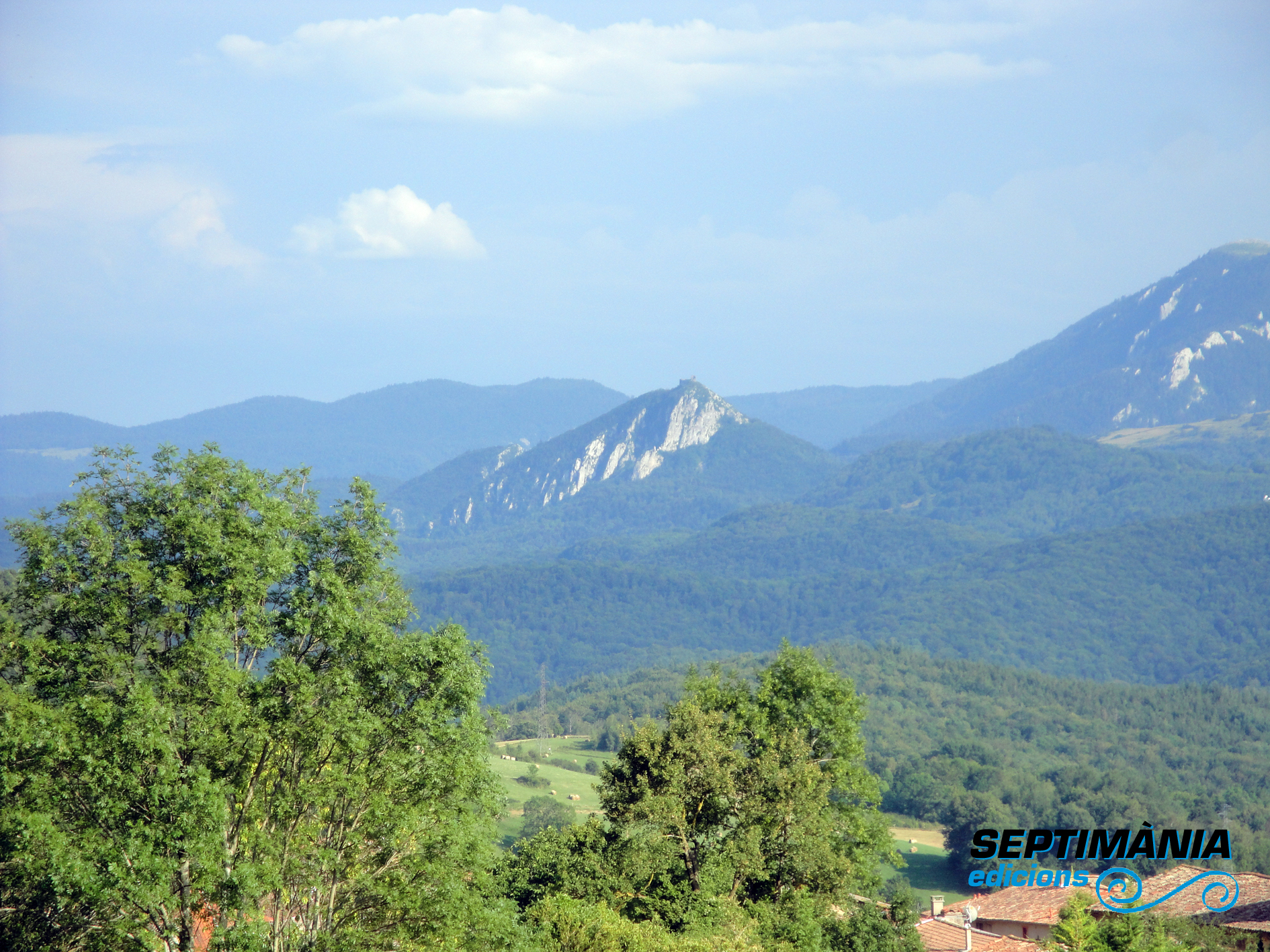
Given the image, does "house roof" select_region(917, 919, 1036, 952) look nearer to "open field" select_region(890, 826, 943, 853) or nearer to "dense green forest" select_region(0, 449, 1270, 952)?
"dense green forest" select_region(0, 449, 1270, 952)

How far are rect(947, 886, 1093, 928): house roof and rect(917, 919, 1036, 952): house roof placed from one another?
2.81 metres

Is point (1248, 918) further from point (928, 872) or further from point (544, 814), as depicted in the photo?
point (544, 814)

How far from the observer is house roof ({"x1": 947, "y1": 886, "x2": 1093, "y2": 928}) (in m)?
49.4

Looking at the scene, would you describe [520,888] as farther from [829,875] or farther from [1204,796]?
[1204,796]

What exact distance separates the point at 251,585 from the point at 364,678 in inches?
111

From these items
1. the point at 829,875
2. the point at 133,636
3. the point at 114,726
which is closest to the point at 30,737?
the point at 114,726

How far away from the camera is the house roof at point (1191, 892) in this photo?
47.1 m

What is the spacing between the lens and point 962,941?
147 feet

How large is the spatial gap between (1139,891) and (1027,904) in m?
8.62

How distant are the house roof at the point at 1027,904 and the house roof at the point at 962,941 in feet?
9.23

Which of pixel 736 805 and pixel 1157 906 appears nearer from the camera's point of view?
pixel 736 805

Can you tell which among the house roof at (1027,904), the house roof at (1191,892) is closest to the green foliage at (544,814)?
the house roof at (1027,904)

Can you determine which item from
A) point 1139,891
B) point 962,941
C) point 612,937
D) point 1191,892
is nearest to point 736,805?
point 612,937

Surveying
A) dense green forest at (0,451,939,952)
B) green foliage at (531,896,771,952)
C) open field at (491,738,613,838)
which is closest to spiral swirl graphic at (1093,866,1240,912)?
green foliage at (531,896,771,952)
